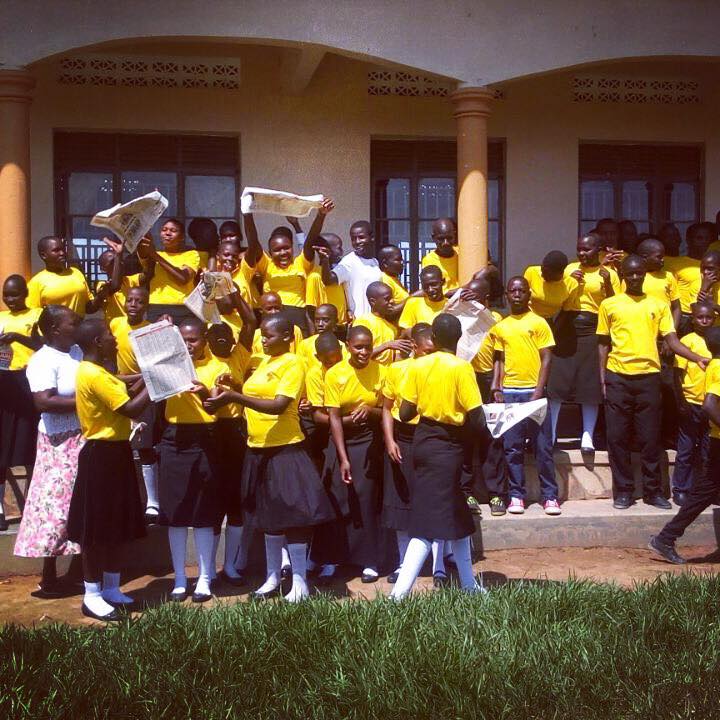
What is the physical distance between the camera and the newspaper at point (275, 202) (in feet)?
22.6

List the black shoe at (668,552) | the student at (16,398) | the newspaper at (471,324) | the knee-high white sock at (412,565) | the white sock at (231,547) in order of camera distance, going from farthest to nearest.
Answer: the black shoe at (668,552) < the student at (16,398) < the newspaper at (471,324) < the white sock at (231,547) < the knee-high white sock at (412,565)

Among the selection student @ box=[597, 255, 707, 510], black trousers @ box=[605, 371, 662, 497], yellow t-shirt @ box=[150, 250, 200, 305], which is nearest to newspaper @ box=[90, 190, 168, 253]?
yellow t-shirt @ box=[150, 250, 200, 305]

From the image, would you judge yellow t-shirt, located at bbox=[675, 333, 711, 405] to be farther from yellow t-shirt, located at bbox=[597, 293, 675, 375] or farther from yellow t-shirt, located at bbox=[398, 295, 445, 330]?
yellow t-shirt, located at bbox=[398, 295, 445, 330]

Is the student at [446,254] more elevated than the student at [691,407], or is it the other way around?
the student at [446,254]

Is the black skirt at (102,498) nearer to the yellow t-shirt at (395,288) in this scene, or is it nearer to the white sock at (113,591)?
the white sock at (113,591)

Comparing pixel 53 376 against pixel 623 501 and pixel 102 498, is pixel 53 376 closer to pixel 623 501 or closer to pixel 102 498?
pixel 102 498

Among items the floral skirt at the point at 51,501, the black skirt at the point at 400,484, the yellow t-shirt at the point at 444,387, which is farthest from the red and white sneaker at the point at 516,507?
the floral skirt at the point at 51,501

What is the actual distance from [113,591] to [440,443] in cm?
208

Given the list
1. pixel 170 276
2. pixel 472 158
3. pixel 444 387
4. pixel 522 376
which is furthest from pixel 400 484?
pixel 472 158

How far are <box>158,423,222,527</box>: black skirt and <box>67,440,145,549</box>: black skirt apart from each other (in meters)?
0.28

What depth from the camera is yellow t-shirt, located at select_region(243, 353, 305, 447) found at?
606 centimetres

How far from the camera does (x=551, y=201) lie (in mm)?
10914

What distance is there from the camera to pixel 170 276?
762 centimetres

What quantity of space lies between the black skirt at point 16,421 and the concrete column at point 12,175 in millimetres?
1323
